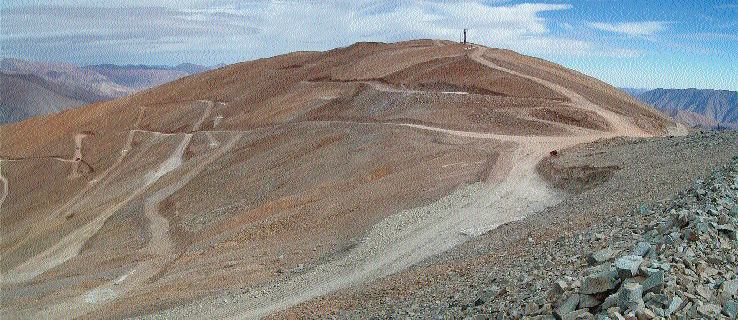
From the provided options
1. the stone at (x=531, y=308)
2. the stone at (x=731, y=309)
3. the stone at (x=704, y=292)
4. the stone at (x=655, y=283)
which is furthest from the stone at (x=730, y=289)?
the stone at (x=531, y=308)

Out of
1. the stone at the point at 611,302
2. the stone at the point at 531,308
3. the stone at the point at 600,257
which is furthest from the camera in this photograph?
the stone at the point at 600,257

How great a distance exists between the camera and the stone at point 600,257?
Answer: 33.4 feet

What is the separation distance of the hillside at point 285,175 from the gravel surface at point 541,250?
275 cm

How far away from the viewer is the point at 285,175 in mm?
35188

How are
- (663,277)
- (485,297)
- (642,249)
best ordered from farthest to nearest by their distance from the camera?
(485,297)
(642,249)
(663,277)

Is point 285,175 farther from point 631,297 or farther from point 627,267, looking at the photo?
point 631,297

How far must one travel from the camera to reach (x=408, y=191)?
2759 cm

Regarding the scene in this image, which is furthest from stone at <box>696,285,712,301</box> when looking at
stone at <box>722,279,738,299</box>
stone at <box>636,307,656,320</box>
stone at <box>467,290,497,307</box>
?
stone at <box>467,290,497,307</box>

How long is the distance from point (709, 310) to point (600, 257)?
3209 millimetres

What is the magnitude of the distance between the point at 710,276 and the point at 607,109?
120 ft

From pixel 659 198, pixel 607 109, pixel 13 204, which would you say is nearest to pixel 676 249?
pixel 659 198

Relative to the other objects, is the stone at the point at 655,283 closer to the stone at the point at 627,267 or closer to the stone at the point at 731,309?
the stone at the point at 627,267

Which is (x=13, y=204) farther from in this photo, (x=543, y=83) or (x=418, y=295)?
(x=418, y=295)

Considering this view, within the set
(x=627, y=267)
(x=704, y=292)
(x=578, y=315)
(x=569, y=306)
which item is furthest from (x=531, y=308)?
(x=704, y=292)
